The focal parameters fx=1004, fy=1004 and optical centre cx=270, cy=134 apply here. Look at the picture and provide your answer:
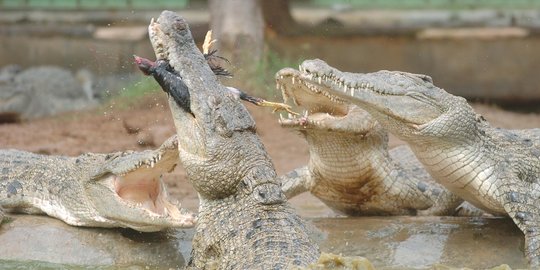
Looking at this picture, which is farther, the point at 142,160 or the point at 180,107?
the point at 142,160

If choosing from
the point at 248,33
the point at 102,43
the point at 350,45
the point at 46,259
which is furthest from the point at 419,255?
the point at 102,43

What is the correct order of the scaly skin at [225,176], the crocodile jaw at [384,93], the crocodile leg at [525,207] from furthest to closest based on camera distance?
the crocodile jaw at [384,93]
the crocodile leg at [525,207]
the scaly skin at [225,176]

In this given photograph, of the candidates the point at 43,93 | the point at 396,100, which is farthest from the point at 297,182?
the point at 43,93

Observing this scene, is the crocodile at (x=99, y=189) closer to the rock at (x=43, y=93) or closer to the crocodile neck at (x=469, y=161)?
the crocodile neck at (x=469, y=161)

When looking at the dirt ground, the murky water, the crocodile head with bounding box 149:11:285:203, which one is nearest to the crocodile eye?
the crocodile head with bounding box 149:11:285:203

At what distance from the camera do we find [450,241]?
6.11 meters

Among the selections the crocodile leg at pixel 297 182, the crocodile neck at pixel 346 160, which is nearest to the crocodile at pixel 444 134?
the crocodile neck at pixel 346 160

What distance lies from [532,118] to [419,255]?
7.22 metres

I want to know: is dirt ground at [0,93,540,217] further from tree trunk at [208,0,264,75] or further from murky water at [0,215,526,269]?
murky water at [0,215,526,269]

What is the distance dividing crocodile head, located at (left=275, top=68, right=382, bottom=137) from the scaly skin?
2.79ft

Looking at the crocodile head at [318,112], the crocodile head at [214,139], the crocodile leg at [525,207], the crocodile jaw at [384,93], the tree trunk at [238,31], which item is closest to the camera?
the crocodile head at [214,139]

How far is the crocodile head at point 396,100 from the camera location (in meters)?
5.98

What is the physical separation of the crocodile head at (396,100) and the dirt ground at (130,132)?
328 centimetres

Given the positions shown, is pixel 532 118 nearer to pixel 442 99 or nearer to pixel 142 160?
pixel 442 99
